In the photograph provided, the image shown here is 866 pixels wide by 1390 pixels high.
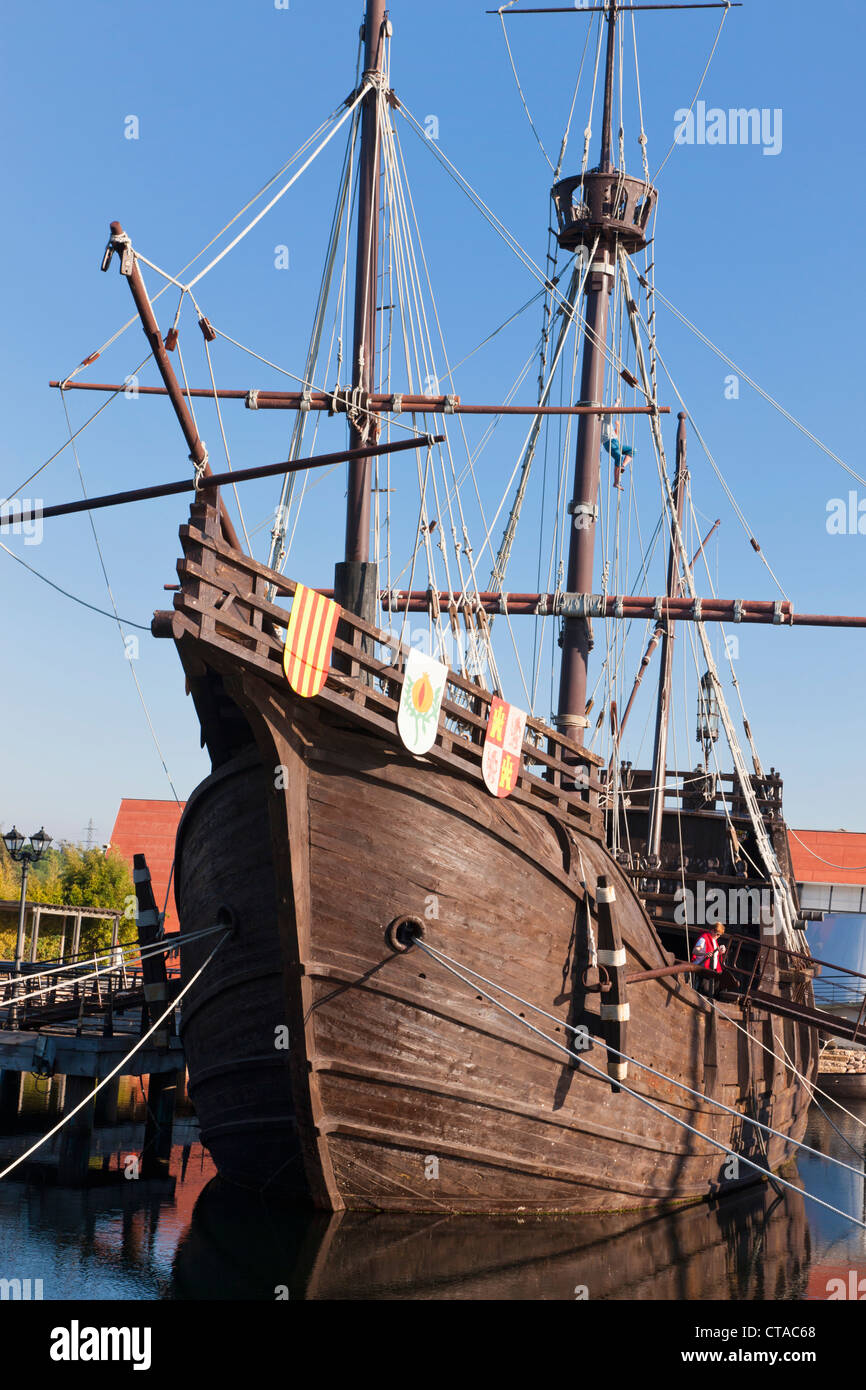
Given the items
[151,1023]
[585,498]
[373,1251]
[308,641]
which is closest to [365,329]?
[308,641]

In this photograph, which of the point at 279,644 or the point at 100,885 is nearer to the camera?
the point at 279,644

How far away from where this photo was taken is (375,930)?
1113cm

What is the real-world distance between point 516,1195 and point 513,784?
3953 mm

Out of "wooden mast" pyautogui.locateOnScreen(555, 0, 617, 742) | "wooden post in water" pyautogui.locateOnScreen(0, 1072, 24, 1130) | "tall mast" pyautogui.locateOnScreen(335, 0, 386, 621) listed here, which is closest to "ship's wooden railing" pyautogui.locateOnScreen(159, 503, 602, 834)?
"tall mast" pyautogui.locateOnScreen(335, 0, 386, 621)

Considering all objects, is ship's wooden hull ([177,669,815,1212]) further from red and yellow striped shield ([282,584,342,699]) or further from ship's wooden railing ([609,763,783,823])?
ship's wooden railing ([609,763,783,823])

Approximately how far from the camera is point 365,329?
1502 cm

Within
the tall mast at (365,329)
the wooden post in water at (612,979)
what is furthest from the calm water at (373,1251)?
the tall mast at (365,329)

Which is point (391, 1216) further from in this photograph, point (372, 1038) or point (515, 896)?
point (515, 896)

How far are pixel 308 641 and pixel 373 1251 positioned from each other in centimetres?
520

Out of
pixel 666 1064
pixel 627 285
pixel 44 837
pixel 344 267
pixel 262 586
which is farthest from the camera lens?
pixel 627 285

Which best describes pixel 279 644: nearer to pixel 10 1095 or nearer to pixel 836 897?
pixel 10 1095

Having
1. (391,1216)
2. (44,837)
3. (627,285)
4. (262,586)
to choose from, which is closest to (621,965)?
(391,1216)

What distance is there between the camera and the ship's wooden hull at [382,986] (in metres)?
10.9

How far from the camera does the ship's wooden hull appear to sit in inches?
431
